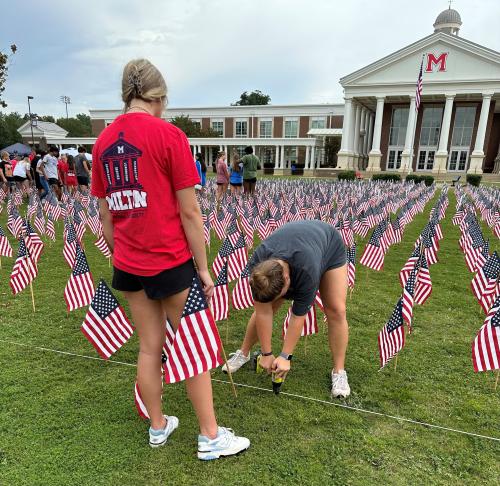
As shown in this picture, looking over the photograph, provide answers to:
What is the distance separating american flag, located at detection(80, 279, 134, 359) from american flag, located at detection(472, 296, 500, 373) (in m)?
3.09

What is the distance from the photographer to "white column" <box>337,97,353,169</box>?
1725 inches

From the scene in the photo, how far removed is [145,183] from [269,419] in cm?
197

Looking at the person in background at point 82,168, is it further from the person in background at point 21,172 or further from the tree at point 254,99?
the tree at point 254,99

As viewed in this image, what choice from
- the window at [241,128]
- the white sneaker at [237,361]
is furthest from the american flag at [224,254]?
the window at [241,128]

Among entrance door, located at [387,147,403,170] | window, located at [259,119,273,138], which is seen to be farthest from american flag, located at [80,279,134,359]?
window, located at [259,119,273,138]

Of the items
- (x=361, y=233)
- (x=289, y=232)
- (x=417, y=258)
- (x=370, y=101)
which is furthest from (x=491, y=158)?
(x=289, y=232)

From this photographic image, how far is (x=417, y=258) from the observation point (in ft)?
16.0

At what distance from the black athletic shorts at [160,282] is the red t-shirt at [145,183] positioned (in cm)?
4

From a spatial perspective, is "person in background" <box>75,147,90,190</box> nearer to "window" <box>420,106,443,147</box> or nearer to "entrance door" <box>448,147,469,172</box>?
"window" <box>420,106,443,147</box>

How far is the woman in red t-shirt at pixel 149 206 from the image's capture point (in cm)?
181

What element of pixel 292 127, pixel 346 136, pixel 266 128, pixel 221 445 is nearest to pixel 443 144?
pixel 346 136

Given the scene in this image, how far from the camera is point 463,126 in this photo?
44.2 meters

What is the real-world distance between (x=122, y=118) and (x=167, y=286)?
2.89 ft

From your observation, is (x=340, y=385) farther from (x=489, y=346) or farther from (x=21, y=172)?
(x=21, y=172)
